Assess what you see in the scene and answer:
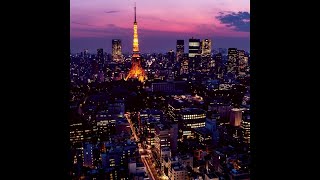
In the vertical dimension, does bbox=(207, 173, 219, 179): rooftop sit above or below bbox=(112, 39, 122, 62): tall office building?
below

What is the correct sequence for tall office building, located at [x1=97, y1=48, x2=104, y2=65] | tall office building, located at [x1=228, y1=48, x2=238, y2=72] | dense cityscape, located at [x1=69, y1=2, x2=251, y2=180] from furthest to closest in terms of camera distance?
tall office building, located at [x1=97, y1=48, x2=104, y2=65], tall office building, located at [x1=228, y1=48, x2=238, y2=72], dense cityscape, located at [x1=69, y1=2, x2=251, y2=180]

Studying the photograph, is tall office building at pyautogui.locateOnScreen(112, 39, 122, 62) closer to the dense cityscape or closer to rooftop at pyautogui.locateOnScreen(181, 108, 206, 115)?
the dense cityscape

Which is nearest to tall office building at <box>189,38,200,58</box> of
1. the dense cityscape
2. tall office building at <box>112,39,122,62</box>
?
the dense cityscape

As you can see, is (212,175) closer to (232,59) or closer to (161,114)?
(161,114)

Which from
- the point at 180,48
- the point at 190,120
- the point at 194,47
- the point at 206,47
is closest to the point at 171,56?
the point at 180,48

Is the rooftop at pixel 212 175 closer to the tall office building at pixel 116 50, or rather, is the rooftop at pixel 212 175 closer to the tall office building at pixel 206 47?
the tall office building at pixel 206 47

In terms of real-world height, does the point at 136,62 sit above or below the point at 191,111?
above
